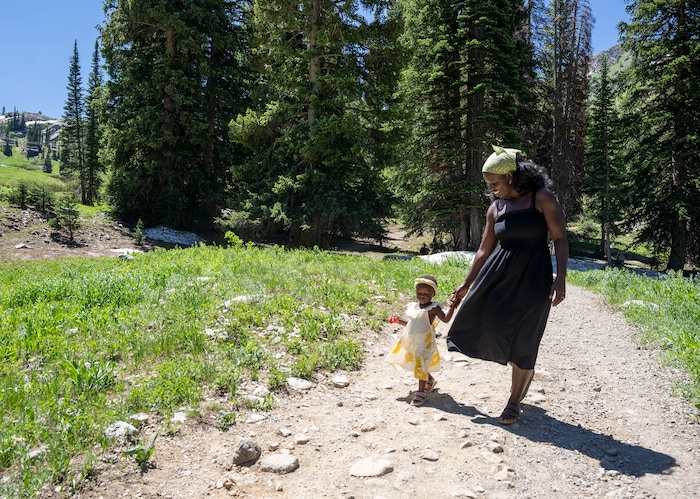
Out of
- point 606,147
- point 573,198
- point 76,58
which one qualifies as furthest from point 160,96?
point 76,58

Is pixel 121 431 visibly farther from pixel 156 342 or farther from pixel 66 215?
pixel 66 215

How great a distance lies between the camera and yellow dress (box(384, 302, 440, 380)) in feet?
14.9

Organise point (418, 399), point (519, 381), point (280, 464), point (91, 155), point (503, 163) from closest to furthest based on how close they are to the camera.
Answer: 1. point (280, 464)
2. point (503, 163)
3. point (519, 381)
4. point (418, 399)
5. point (91, 155)

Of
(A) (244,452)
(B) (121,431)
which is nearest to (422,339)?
(A) (244,452)

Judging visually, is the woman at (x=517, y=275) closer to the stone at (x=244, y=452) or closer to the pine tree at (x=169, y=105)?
the stone at (x=244, y=452)

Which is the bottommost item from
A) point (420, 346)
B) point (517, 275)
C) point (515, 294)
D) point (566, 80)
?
point (420, 346)

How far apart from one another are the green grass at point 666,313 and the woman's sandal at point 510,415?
Result: 1.75m

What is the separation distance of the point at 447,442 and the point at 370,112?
14305 mm

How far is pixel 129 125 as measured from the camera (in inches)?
786

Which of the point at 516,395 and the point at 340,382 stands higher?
the point at 516,395

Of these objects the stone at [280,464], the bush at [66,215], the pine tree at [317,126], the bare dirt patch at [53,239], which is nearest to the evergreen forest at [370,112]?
the pine tree at [317,126]

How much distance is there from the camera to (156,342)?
201 inches

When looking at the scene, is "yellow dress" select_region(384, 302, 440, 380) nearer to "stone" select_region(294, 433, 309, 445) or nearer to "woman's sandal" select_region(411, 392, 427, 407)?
"woman's sandal" select_region(411, 392, 427, 407)

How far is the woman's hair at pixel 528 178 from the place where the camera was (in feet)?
12.8
